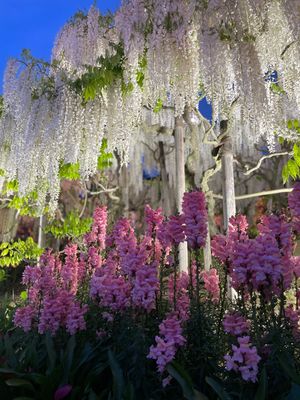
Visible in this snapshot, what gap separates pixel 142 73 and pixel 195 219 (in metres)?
2.79

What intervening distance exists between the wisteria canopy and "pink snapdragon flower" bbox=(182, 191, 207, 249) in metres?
1.94

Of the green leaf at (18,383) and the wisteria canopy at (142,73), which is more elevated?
the wisteria canopy at (142,73)

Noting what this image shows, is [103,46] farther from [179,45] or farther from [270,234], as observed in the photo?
[270,234]

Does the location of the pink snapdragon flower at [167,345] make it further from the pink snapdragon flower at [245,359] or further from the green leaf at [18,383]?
the green leaf at [18,383]

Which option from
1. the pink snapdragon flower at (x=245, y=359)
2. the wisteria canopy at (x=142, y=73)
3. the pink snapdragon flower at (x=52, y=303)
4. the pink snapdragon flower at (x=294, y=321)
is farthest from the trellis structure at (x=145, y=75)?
the pink snapdragon flower at (x=245, y=359)

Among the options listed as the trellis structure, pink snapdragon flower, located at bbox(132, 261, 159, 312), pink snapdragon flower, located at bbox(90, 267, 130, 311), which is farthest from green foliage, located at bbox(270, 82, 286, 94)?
pink snapdragon flower, located at bbox(132, 261, 159, 312)

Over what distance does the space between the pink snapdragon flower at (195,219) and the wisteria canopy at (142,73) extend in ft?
6.36

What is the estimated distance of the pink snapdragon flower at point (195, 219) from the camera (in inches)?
83.2

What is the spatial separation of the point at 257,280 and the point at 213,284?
823mm

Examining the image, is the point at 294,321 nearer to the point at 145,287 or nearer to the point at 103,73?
the point at 145,287

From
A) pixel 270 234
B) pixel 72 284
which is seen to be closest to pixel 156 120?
pixel 72 284

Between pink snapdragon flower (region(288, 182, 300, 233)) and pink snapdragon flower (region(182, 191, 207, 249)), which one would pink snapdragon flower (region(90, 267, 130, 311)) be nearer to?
pink snapdragon flower (region(182, 191, 207, 249))

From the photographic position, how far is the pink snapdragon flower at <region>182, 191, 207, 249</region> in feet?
6.93

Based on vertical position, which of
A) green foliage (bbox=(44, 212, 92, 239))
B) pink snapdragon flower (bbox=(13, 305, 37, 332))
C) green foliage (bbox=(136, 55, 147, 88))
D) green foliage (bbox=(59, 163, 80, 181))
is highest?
green foliage (bbox=(136, 55, 147, 88))
